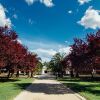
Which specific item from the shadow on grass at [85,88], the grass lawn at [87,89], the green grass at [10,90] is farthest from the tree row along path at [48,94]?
the shadow on grass at [85,88]

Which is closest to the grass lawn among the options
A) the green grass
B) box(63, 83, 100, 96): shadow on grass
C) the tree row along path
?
box(63, 83, 100, 96): shadow on grass

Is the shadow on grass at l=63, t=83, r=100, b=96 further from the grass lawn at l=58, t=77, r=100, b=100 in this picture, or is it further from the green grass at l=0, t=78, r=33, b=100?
the green grass at l=0, t=78, r=33, b=100

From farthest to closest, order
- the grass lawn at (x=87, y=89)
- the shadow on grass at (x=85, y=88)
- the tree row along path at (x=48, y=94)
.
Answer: the shadow on grass at (x=85, y=88) → the grass lawn at (x=87, y=89) → the tree row along path at (x=48, y=94)

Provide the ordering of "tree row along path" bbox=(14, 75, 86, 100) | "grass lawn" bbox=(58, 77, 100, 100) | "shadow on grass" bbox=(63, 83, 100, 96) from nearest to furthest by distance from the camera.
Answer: "tree row along path" bbox=(14, 75, 86, 100) → "grass lawn" bbox=(58, 77, 100, 100) → "shadow on grass" bbox=(63, 83, 100, 96)

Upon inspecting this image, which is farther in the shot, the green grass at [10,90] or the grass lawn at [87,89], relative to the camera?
the grass lawn at [87,89]

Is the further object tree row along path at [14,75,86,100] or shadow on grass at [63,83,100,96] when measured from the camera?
shadow on grass at [63,83,100,96]

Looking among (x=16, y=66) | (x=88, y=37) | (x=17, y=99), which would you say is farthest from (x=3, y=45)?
(x=17, y=99)

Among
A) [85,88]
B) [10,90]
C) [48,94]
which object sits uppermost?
[85,88]

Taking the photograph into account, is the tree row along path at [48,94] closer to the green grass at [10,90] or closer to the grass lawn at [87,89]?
the green grass at [10,90]

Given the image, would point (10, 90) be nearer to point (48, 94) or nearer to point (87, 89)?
point (48, 94)

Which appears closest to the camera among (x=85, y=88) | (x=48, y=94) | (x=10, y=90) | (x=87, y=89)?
(x=48, y=94)

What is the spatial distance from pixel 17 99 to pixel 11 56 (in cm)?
2296

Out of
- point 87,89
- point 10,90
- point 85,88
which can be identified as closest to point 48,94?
point 10,90

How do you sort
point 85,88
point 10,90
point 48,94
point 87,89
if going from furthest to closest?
point 85,88 < point 87,89 < point 10,90 < point 48,94
